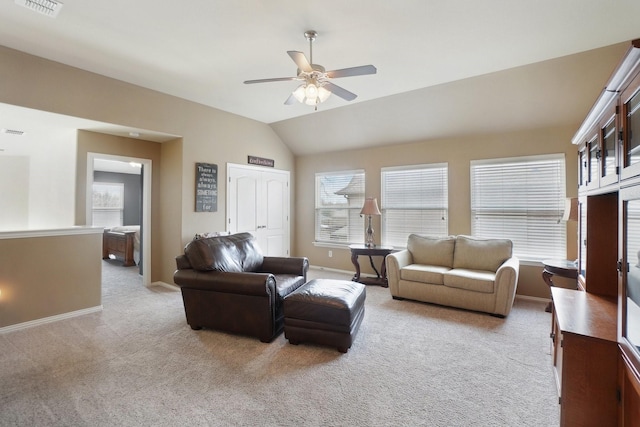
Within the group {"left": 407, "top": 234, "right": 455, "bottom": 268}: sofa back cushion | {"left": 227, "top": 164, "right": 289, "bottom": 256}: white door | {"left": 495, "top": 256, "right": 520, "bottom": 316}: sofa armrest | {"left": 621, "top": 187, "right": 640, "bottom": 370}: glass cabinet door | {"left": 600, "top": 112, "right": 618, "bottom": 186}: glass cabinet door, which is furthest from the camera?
{"left": 227, "top": 164, "right": 289, "bottom": 256}: white door

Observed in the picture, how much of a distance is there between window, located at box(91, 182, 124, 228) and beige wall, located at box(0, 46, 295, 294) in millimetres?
4998

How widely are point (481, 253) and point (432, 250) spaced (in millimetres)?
659

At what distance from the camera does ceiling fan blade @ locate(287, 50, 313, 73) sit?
2.27 metres

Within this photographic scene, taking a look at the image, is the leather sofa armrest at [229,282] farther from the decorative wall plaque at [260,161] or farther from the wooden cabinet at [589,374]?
the decorative wall plaque at [260,161]

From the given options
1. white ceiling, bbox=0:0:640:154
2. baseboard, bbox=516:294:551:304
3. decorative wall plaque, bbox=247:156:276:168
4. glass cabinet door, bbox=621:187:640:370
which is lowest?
baseboard, bbox=516:294:551:304

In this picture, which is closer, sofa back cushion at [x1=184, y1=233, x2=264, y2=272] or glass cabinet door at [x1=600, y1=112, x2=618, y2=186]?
glass cabinet door at [x1=600, y1=112, x2=618, y2=186]

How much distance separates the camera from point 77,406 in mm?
1950

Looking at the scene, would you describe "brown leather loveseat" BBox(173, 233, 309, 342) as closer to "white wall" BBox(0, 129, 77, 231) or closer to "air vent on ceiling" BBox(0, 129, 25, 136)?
"white wall" BBox(0, 129, 77, 231)

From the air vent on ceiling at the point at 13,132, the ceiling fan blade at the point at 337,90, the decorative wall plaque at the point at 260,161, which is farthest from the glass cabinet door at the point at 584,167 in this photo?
the air vent on ceiling at the point at 13,132

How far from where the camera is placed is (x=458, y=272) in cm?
384

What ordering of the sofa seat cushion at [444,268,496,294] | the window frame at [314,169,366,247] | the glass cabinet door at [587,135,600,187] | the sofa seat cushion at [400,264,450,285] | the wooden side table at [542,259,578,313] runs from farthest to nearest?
the window frame at [314,169,366,247], the sofa seat cushion at [400,264,450,285], the sofa seat cushion at [444,268,496,294], the wooden side table at [542,259,578,313], the glass cabinet door at [587,135,600,187]

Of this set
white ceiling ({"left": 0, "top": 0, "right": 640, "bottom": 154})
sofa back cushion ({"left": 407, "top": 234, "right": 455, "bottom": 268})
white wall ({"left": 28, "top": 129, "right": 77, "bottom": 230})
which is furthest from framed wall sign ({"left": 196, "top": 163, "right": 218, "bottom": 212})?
sofa back cushion ({"left": 407, "top": 234, "right": 455, "bottom": 268})

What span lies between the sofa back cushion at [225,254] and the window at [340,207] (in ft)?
8.25

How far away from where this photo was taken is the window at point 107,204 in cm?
852
